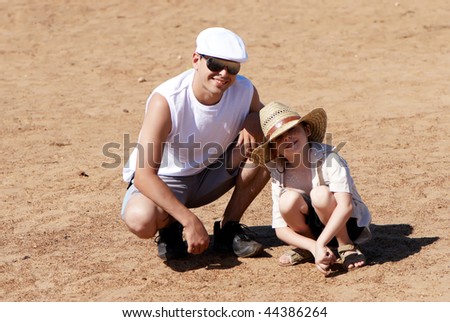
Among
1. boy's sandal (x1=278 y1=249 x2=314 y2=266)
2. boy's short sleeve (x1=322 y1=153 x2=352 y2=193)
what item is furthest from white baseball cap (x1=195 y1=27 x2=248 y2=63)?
boy's sandal (x1=278 y1=249 x2=314 y2=266)

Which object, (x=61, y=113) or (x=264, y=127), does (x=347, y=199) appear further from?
(x=61, y=113)

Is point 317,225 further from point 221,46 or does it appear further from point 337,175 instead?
point 221,46

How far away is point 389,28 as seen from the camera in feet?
40.5

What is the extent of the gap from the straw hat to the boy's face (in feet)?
0.18

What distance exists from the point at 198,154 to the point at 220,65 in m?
0.65

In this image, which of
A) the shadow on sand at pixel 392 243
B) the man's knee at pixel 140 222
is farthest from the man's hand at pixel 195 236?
the shadow on sand at pixel 392 243

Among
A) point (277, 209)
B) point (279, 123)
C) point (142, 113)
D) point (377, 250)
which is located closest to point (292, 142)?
point (279, 123)

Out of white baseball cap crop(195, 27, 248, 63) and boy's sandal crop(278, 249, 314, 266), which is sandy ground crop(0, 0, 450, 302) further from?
white baseball cap crop(195, 27, 248, 63)

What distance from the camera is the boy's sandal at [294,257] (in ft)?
18.0

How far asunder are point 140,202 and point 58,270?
2.07ft

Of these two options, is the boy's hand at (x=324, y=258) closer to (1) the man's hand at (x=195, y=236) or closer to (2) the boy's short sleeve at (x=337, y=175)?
(2) the boy's short sleeve at (x=337, y=175)

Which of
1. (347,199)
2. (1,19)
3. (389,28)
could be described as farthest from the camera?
(1,19)

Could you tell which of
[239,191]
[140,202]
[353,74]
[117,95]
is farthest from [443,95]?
[140,202]

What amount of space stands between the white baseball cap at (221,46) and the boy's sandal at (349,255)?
122 cm
